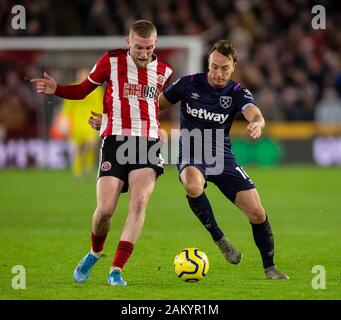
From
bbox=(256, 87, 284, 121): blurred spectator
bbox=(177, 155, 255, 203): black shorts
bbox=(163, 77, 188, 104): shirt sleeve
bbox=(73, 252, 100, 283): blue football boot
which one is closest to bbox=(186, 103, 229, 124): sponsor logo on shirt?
bbox=(163, 77, 188, 104): shirt sleeve

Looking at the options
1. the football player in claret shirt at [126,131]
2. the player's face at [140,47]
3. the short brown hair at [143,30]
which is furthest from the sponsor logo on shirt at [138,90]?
the short brown hair at [143,30]

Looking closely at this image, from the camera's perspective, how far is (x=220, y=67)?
7.96 meters

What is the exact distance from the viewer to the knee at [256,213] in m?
7.95

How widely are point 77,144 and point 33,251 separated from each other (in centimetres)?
972

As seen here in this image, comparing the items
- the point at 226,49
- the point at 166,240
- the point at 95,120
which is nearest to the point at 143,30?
the point at 226,49

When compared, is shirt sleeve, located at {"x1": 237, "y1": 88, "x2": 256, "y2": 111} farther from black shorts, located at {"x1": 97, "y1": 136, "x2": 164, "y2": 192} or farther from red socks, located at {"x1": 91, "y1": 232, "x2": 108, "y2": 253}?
red socks, located at {"x1": 91, "y1": 232, "x2": 108, "y2": 253}

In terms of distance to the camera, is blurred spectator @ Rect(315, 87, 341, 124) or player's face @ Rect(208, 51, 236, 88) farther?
blurred spectator @ Rect(315, 87, 341, 124)

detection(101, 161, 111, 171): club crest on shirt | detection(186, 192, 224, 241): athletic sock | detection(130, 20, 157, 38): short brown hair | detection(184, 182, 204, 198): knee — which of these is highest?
detection(130, 20, 157, 38): short brown hair

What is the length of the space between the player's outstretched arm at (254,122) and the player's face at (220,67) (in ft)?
1.09

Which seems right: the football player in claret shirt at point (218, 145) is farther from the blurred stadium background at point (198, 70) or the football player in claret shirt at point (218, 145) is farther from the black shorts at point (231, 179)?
the blurred stadium background at point (198, 70)

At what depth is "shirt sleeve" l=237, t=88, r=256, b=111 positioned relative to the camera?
8.09 m

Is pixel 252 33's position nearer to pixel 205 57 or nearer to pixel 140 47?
pixel 205 57
